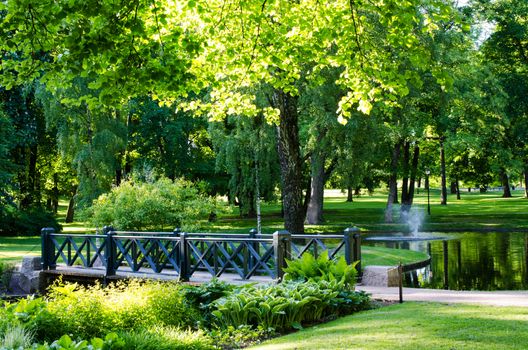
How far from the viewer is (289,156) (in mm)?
20750

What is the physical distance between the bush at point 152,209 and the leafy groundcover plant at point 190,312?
1038cm

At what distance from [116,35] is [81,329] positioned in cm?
442

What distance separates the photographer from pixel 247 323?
10211mm

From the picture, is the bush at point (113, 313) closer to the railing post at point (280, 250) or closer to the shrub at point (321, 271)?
the shrub at point (321, 271)

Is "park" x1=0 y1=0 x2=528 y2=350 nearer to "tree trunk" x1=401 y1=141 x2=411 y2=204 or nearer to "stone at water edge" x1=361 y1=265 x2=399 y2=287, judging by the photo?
"stone at water edge" x1=361 y1=265 x2=399 y2=287

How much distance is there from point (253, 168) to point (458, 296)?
73.6 ft

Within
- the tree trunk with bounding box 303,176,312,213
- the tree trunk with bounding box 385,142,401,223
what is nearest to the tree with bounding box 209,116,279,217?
the tree trunk with bounding box 303,176,312,213

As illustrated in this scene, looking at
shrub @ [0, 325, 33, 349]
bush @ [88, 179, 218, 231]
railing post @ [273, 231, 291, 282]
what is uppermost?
bush @ [88, 179, 218, 231]

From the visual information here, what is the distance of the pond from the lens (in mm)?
17438

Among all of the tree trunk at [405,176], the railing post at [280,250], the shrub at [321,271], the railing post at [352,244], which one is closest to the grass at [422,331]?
the shrub at [321,271]

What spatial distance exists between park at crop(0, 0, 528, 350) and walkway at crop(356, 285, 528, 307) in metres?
0.08

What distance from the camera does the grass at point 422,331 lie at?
7.76 m

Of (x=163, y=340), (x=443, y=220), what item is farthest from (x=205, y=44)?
(x=443, y=220)

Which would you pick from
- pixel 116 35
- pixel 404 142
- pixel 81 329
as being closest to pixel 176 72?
pixel 116 35
